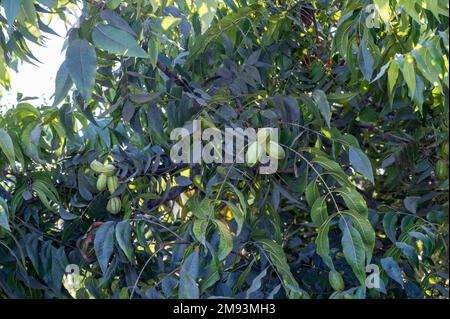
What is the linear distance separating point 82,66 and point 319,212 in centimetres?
42

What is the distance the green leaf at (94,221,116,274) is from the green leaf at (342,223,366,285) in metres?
0.35

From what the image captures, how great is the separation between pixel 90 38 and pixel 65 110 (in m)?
0.22

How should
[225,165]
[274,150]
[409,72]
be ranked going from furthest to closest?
[225,165]
[274,150]
[409,72]

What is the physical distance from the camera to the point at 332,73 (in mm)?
1452

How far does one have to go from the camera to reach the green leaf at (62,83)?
3.38 feet

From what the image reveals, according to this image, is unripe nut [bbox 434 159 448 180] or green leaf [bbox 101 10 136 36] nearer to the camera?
green leaf [bbox 101 10 136 36]

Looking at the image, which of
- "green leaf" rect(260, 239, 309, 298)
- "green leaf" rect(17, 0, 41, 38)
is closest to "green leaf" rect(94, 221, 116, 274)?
"green leaf" rect(260, 239, 309, 298)

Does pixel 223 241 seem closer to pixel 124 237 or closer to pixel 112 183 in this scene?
pixel 124 237

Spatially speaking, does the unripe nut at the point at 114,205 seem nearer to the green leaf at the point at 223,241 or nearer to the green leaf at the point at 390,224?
the green leaf at the point at 223,241

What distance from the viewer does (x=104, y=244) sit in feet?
3.59

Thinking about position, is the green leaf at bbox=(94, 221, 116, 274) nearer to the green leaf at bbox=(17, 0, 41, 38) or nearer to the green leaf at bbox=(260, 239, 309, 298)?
the green leaf at bbox=(260, 239, 309, 298)

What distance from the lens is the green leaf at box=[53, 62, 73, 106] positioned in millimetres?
1029

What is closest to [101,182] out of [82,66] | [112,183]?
[112,183]
